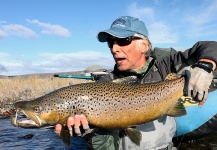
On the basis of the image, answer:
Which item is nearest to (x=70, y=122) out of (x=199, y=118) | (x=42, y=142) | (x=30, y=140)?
(x=199, y=118)

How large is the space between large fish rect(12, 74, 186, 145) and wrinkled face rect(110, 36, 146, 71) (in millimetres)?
440

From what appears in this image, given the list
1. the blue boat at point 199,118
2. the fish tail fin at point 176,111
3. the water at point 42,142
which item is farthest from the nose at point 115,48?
the water at point 42,142

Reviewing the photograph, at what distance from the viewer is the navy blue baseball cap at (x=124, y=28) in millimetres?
3799

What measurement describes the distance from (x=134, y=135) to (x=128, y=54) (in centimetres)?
108

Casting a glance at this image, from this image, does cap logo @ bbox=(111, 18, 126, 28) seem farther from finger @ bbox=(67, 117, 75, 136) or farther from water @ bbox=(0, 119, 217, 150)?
water @ bbox=(0, 119, 217, 150)

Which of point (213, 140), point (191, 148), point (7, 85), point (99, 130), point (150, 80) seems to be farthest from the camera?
point (7, 85)

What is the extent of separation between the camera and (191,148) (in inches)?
271

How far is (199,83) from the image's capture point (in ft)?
10.1

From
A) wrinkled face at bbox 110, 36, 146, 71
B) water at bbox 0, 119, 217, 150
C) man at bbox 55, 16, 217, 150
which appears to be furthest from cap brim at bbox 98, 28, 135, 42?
water at bbox 0, 119, 217, 150

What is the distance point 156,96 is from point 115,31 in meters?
0.98

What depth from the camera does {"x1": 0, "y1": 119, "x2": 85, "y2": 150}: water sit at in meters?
7.89

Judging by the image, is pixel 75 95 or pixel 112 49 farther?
pixel 112 49

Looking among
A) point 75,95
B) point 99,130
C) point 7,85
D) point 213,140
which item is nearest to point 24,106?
point 75,95

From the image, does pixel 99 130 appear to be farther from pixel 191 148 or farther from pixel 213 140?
pixel 213 140
